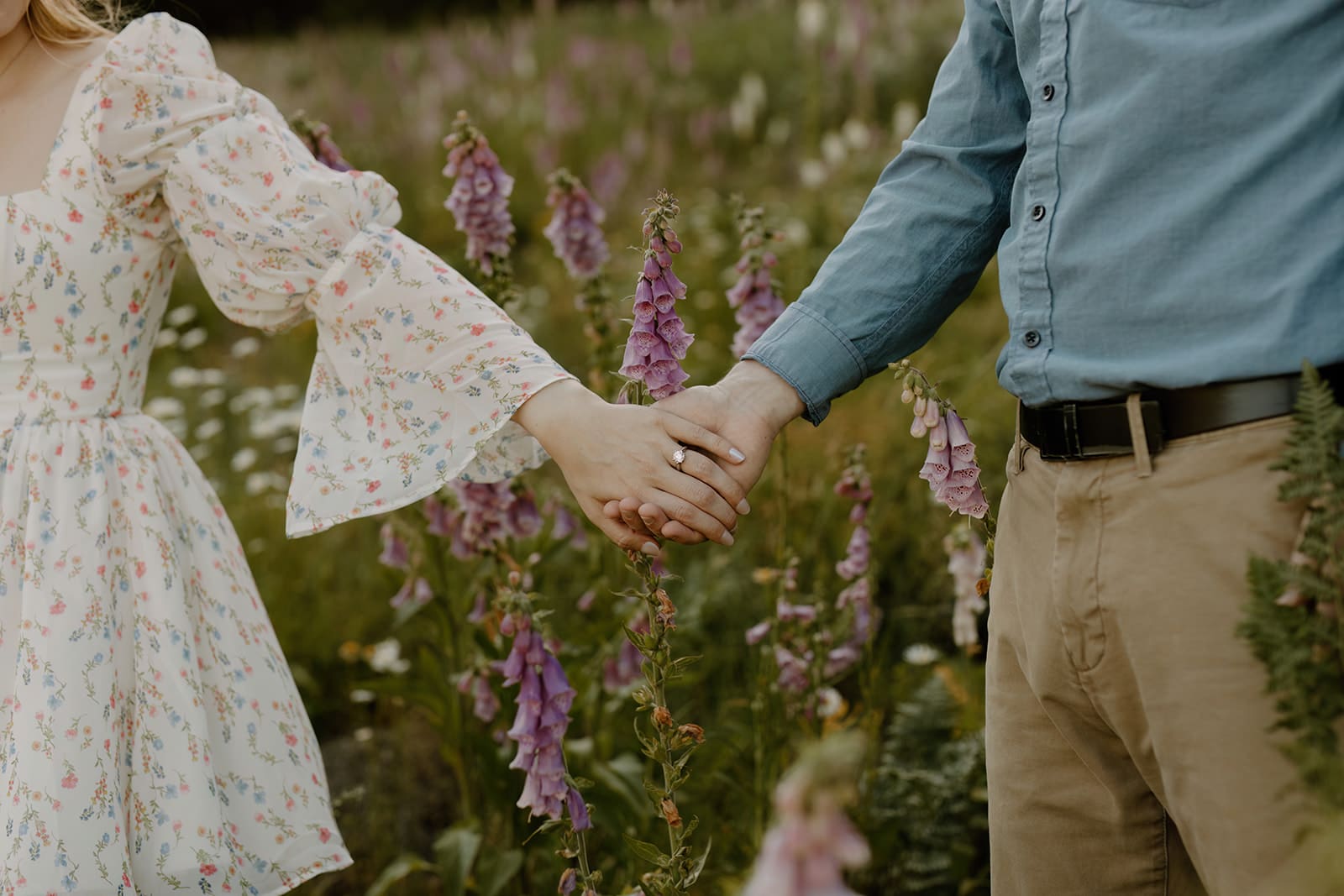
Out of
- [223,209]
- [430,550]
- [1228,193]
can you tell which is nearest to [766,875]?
[1228,193]

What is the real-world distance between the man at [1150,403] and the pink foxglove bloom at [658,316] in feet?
1.47

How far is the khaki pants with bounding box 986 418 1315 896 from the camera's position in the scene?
135 centimetres

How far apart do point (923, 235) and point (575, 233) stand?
3.24 feet

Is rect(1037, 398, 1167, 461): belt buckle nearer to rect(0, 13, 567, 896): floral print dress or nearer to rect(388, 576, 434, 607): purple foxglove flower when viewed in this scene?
rect(0, 13, 567, 896): floral print dress

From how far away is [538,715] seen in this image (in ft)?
6.54

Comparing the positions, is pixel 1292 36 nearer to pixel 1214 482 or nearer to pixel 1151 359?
pixel 1151 359

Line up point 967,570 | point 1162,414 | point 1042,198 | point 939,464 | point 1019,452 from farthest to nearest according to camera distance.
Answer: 1. point 967,570
2. point 939,464
3. point 1019,452
4. point 1042,198
5. point 1162,414

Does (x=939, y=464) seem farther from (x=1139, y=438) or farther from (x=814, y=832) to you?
(x=814, y=832)

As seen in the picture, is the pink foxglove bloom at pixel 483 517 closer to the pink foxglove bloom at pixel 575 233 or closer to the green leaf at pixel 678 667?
the pink foxglove bloom at pixel 575 233

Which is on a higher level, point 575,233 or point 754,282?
point 575,233

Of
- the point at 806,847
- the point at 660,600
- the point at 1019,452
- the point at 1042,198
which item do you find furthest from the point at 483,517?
the point at 806,847

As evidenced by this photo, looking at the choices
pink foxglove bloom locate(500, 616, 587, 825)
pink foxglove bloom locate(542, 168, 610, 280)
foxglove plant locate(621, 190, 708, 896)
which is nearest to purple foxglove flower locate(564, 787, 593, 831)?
pink foxglove bloom locate(500, 616, 587, 825)

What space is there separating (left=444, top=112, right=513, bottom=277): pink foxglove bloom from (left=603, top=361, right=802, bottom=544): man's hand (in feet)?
2.41

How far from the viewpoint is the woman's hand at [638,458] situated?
1888 millimetres
